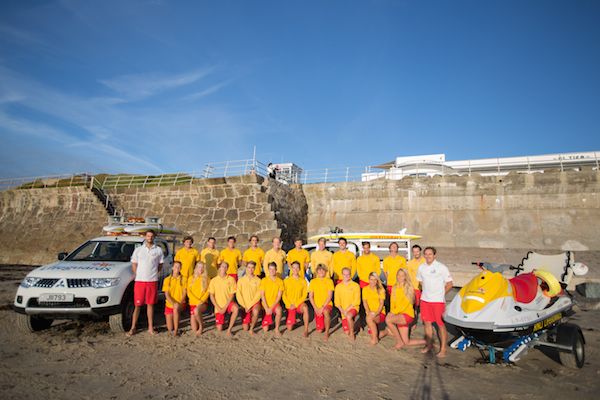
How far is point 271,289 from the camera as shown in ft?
21.3

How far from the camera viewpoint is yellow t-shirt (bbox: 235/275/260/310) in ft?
21.2

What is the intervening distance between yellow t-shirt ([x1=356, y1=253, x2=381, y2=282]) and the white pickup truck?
4469mm

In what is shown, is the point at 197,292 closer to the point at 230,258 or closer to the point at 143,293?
the point at 143,293

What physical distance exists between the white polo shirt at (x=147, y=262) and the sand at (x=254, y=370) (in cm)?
100

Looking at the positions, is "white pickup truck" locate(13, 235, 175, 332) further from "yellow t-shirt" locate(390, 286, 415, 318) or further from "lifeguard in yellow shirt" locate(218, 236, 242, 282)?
"yellow t-shirt" locate(390, 286, 415, 318)

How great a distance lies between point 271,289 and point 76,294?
3216mm

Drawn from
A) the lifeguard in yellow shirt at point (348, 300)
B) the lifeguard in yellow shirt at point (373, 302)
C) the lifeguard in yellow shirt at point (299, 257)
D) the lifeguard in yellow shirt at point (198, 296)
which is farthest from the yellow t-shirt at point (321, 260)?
the lifeguard in yellow shirt at point (198, 296)

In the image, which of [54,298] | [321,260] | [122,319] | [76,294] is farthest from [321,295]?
[54,298]

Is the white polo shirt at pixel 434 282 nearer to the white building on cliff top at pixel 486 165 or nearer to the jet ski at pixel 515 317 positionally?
the jet ski at pixel 515 317

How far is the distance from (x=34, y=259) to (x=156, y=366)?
17573 millimetres

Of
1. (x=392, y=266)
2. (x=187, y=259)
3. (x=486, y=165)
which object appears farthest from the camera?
(x=486, y=165)

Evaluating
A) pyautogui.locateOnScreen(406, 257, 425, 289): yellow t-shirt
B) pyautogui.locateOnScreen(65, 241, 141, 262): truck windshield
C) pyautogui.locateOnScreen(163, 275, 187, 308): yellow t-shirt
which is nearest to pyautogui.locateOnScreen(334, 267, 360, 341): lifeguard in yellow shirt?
pyautogui.locateOnScreen(406, 257, 425, 289): yellow t-shirt

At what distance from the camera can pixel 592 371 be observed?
15.5 ft

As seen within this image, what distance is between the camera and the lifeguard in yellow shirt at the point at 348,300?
20.2ft
